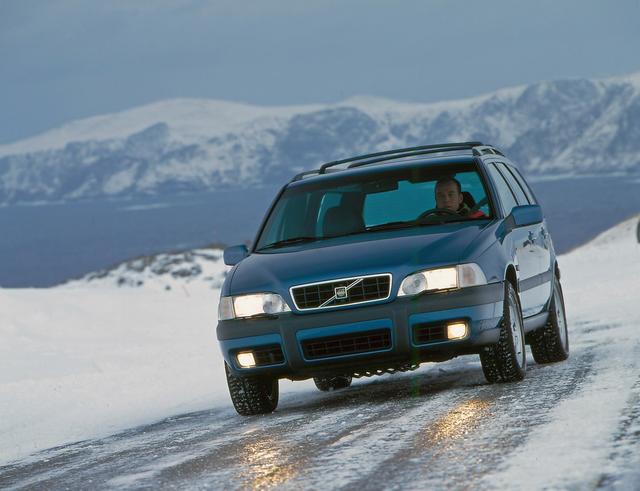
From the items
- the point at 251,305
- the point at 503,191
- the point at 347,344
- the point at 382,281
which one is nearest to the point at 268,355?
the point at 251,305

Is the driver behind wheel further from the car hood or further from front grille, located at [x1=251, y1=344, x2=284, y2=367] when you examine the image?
front grille, located at [x1=251, y1=344, x2=284, y2=367]

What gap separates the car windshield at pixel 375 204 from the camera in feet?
27.3

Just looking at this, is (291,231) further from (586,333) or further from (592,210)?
(592,210)

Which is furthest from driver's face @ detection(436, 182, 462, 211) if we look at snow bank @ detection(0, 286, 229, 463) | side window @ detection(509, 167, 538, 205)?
snow bank @ detection(0, 286, 229, 463)

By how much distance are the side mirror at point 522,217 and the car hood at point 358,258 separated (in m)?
0.43

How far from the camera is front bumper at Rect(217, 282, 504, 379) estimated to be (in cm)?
719

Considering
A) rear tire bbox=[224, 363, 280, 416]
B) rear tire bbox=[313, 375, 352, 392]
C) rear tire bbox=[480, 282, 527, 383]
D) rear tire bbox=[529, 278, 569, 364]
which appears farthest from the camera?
rear tire bbox=[313, 375, 352, 392]

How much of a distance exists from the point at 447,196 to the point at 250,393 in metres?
2.03

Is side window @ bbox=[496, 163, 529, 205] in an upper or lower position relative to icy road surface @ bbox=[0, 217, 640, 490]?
upper

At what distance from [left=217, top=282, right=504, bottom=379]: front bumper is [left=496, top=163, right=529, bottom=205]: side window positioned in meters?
2.20

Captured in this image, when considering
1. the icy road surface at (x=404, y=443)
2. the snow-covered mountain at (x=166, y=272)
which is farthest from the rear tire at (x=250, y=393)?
the snow-covered mountain at (x=166, y=272)

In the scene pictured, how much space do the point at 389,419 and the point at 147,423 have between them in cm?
270

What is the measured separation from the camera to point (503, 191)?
8961 millimetres

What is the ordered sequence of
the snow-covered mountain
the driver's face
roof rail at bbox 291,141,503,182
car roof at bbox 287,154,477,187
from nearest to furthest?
the driver's face → car roof at bbox 287,154,477,187 → roof rail at bbox 291,141,503,182 → the snow-covered mountain
